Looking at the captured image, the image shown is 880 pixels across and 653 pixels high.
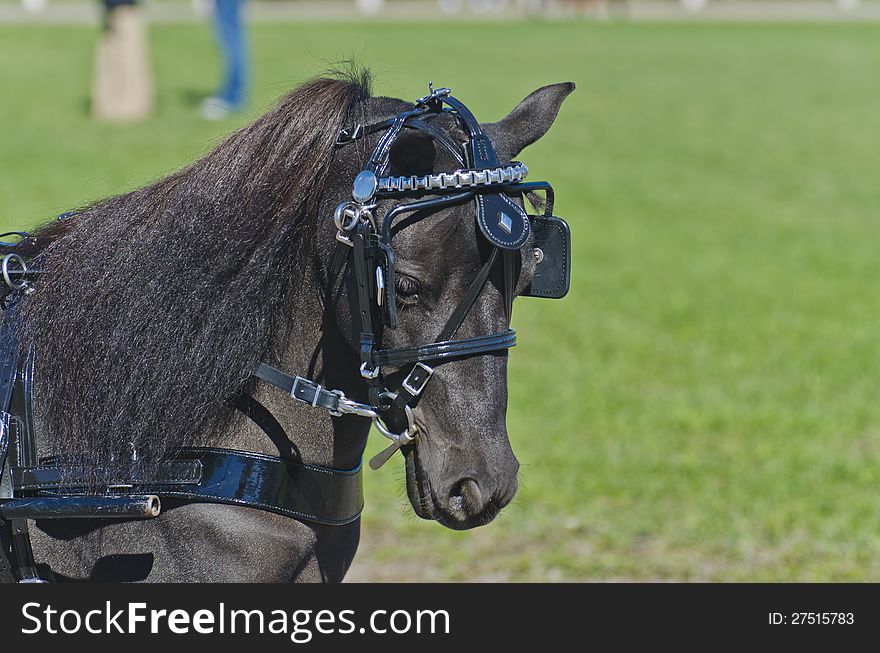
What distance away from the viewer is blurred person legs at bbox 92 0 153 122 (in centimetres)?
1223

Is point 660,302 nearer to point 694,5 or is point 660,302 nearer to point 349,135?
point 349,135

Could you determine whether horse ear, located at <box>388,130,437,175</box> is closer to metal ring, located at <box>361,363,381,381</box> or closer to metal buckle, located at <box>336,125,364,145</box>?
metal buckle, located at <box>336,125,364,145</box>

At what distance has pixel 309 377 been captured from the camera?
2270 mm

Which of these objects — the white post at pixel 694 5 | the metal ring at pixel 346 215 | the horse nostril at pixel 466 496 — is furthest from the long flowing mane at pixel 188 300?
the white post at pixel 694 5

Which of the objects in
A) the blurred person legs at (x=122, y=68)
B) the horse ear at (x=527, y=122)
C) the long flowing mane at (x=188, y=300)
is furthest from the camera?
the blurred person legs at (x=122, y=68)

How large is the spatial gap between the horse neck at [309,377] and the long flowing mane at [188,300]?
0.04 meters

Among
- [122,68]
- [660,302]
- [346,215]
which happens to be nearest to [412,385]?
[346,215]

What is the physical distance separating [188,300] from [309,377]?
0.30 m

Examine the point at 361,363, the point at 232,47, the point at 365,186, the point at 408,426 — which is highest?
the point at 232,47

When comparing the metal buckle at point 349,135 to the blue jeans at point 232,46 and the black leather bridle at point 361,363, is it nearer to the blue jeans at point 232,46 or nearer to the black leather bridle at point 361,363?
the black leather bridle at point 361,363

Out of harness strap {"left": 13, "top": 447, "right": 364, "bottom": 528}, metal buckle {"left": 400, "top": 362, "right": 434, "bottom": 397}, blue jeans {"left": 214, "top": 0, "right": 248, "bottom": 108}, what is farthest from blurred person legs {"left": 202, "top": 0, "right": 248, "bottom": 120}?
metal buckle {"left": 400, "top": 362, "right": 434, "bottom": 397}

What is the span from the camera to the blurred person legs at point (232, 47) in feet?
41.7
